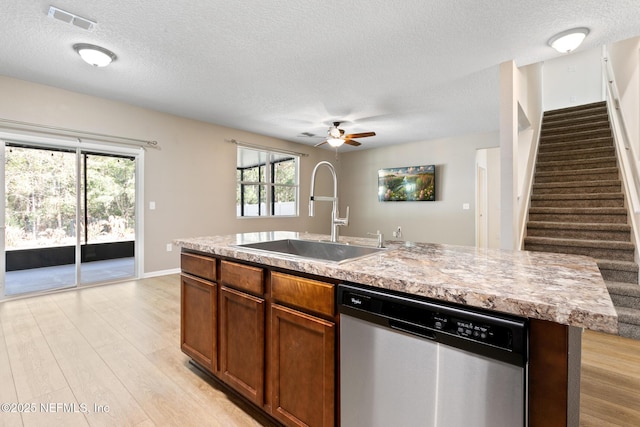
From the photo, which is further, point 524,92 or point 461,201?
point 461,201

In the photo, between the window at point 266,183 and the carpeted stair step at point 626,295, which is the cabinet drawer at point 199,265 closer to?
the carpeted stair step at point 626,295

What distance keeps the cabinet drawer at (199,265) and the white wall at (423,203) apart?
5.51 metres

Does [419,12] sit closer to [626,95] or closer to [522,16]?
[522,16]

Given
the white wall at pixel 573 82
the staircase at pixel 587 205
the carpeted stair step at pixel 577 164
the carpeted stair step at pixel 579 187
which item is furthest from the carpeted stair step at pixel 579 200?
the white wall at pixel 573 82

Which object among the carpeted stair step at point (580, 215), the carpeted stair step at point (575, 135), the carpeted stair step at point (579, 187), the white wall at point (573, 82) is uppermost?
the white wall at point (573, 82)

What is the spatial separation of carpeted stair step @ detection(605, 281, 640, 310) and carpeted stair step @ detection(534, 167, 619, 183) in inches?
77.3

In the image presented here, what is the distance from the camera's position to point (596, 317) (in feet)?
2.31

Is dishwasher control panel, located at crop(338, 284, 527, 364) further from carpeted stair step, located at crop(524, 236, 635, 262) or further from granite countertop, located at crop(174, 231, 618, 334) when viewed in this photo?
carpeted stair step, located at crop(524, 236, 635, 262)

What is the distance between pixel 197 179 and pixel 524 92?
5025 mm

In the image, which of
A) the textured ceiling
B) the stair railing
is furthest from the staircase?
the textured ceiling

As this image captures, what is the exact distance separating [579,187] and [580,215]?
1.95ft

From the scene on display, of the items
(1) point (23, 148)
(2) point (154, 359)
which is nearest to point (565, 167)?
(2) point (154, 359)

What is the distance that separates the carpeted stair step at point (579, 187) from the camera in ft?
13.1

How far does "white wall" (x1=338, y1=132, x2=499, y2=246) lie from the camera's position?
6035mm
